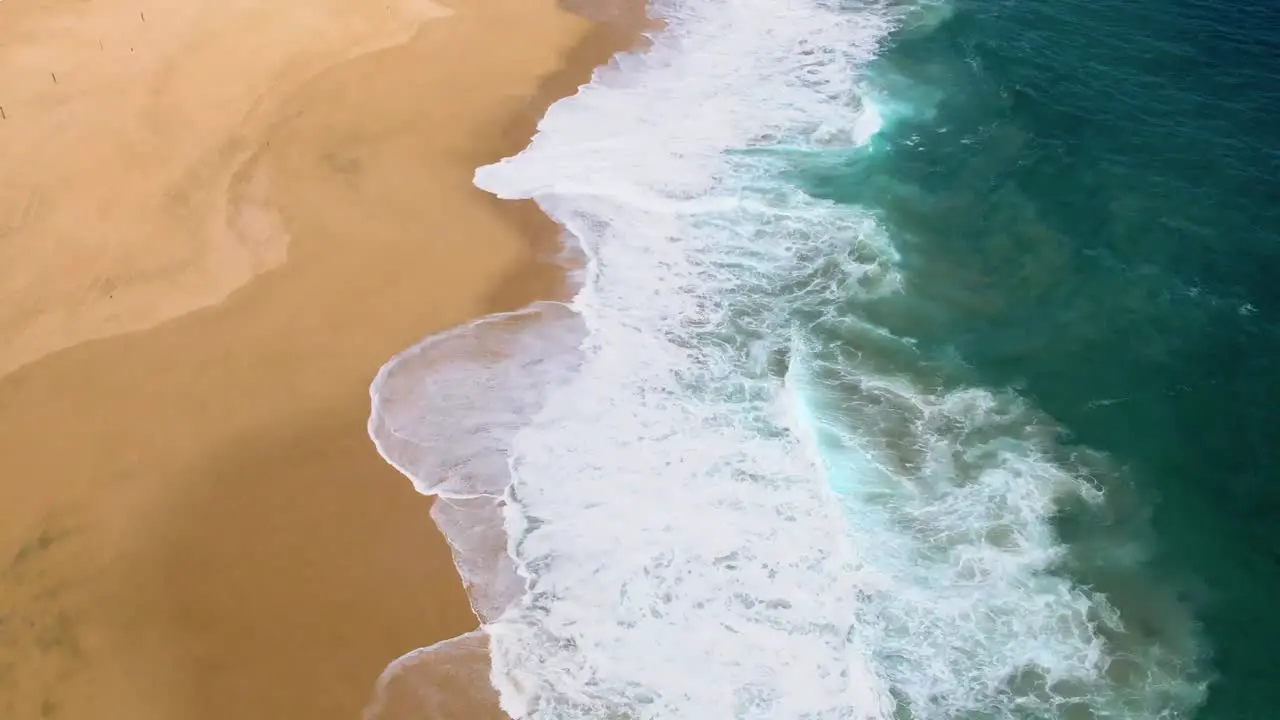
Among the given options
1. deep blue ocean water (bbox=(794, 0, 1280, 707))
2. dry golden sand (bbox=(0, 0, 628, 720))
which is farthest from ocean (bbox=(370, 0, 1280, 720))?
dry golden sand (bbox=(0, 0, 628, 720))

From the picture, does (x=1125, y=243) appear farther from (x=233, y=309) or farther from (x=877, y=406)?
(x=233, y=309)

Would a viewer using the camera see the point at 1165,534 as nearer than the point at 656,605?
No

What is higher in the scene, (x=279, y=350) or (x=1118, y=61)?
(x=1118, y=61)

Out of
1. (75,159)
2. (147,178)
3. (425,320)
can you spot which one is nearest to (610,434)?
(425,320)

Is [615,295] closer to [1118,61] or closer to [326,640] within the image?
[326,640]

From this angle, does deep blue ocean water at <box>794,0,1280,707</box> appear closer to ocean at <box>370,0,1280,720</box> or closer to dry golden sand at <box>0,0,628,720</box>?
ocean at <box>370,0,1280,720</box>

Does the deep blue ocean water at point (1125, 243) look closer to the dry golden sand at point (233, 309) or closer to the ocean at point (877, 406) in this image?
the ocean at point (877, 406)
